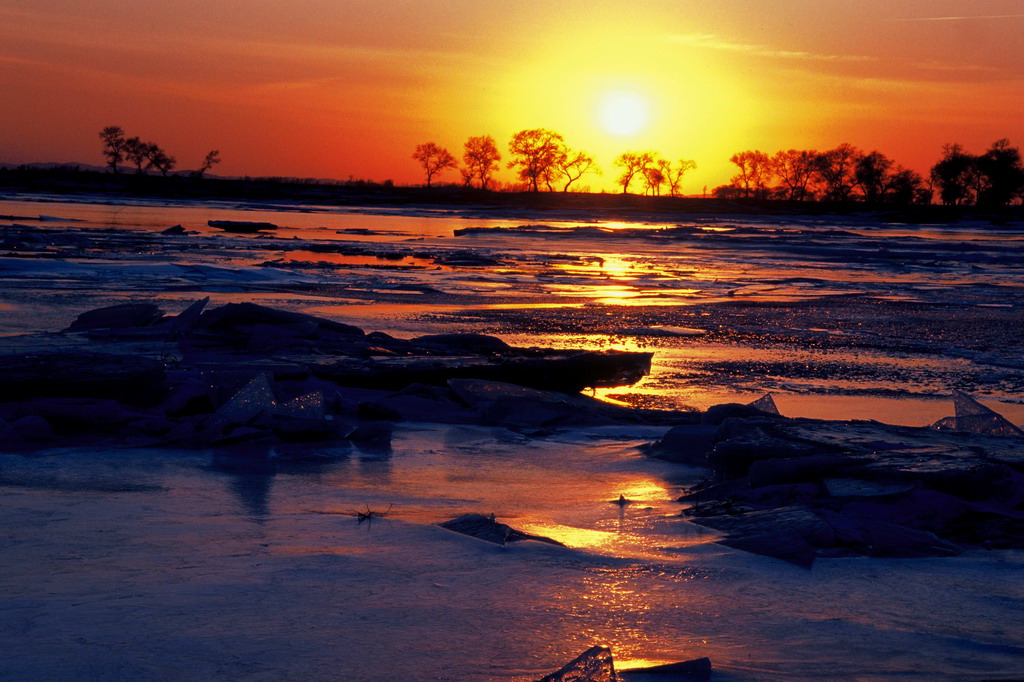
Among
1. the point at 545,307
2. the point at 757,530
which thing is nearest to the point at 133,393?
the point at 757,530

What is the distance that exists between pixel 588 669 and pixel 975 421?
3343mm

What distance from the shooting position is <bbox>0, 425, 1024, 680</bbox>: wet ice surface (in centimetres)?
235

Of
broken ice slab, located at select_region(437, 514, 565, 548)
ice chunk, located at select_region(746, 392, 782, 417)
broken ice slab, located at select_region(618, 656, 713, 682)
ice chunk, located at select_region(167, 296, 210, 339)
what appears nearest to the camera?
broken ice slab, located at select_region(618, 656, 713, 682)

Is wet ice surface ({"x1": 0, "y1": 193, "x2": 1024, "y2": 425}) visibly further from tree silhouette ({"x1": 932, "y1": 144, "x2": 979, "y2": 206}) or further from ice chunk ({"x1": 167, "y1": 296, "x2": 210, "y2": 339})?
tree silhouette ({"x1": 932, "y1": 144, "x2": 979, "y2": 206})

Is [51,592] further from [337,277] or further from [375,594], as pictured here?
[337,277]

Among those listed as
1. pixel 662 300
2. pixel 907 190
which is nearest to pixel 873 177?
pixel 907 190

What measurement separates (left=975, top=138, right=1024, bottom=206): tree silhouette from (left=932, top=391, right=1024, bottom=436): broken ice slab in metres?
102

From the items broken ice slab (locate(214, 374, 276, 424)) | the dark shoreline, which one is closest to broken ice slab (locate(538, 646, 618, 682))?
broken ice slab (locate(214, 374, 276, 424))

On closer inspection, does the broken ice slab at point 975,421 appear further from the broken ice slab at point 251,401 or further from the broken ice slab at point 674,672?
the broken ice slab at point 251,401

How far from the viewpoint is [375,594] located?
9.09ft

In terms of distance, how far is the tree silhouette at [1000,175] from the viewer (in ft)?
316

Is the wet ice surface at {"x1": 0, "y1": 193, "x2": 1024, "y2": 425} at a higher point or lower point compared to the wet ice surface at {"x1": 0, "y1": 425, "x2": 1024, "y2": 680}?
higher

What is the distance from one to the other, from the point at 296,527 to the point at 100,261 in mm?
13838

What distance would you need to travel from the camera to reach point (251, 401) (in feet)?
16.6
